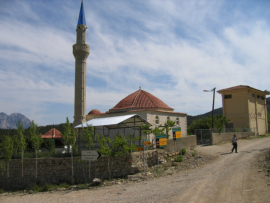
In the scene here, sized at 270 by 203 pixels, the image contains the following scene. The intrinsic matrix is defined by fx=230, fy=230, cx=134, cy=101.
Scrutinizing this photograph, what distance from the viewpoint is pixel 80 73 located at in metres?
28.5

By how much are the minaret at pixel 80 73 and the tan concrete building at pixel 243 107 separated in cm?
2042

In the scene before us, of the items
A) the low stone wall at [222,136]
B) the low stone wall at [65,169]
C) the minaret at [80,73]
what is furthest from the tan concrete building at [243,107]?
the low stone wall at [65,169]

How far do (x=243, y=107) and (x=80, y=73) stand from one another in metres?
22.9

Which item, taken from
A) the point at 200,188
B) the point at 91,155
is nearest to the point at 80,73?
the point at 91,155

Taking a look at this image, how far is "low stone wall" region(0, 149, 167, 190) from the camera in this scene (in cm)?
1379

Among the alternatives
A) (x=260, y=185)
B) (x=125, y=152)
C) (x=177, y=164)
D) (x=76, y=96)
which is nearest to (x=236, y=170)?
(x=260, y=185)

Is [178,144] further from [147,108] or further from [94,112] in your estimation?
[94,112]

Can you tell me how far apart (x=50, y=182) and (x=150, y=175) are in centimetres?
719

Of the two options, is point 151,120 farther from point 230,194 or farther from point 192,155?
point 230,194

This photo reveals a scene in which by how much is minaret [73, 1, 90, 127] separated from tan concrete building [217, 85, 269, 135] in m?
20.4

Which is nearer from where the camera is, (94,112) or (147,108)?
(147,108)

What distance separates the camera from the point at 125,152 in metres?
13.4

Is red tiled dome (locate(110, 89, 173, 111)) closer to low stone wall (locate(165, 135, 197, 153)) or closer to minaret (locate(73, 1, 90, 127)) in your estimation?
minaret (locate(73, 1, 90, 127))

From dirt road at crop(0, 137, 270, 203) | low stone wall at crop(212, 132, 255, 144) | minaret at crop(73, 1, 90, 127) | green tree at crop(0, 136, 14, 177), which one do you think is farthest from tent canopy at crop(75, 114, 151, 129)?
minaret at crop(73, 1, 90, 127)
